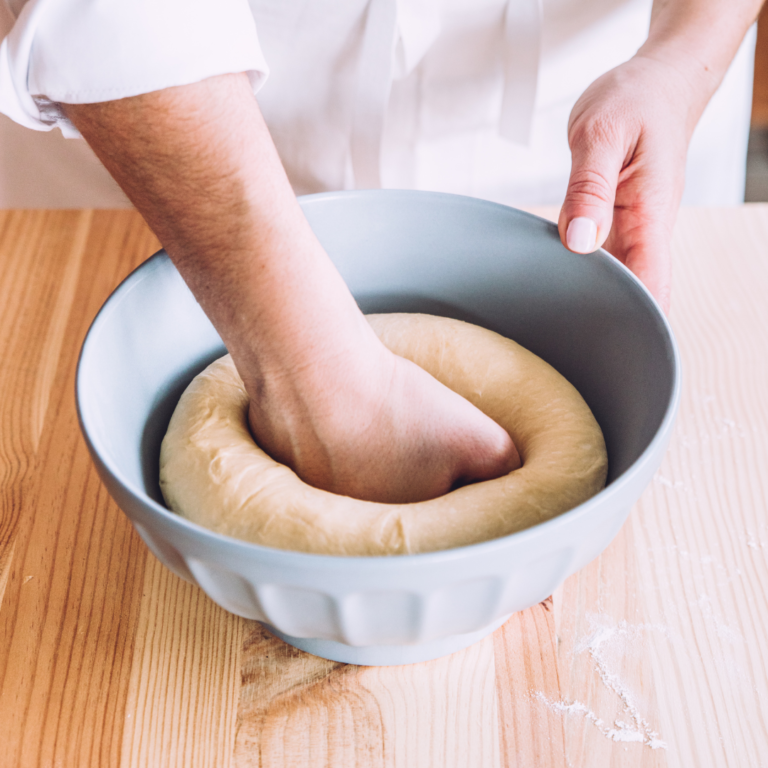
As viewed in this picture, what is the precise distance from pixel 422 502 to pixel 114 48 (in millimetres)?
344

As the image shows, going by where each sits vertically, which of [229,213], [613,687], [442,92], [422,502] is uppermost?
[229,213]

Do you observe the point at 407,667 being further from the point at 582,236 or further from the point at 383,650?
the point at 582,236

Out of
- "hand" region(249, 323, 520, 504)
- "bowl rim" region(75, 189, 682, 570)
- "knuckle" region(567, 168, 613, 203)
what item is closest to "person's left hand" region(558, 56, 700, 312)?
"knuckle" region(567, 168, 613, 203)

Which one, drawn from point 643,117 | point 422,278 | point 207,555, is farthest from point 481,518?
point 643,117

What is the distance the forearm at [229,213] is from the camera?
394 mm

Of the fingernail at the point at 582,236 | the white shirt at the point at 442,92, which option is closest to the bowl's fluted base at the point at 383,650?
the fingernail at the point at 582,236

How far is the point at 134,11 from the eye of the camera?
0.39 metres

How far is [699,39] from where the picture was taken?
2.84ft

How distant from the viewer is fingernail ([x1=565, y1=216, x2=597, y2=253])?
60cm

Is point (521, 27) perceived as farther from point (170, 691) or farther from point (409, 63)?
point (170, 691)

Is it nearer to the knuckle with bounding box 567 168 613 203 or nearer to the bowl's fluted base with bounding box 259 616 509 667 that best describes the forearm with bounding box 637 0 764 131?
the knuckle with bounding box 567 168 613 203

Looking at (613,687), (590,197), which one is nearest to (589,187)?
(590,197)

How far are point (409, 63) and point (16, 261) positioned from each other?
0.54 meters

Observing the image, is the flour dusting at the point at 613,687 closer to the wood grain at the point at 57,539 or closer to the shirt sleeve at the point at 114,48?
the wood grain at the point at 57,539
